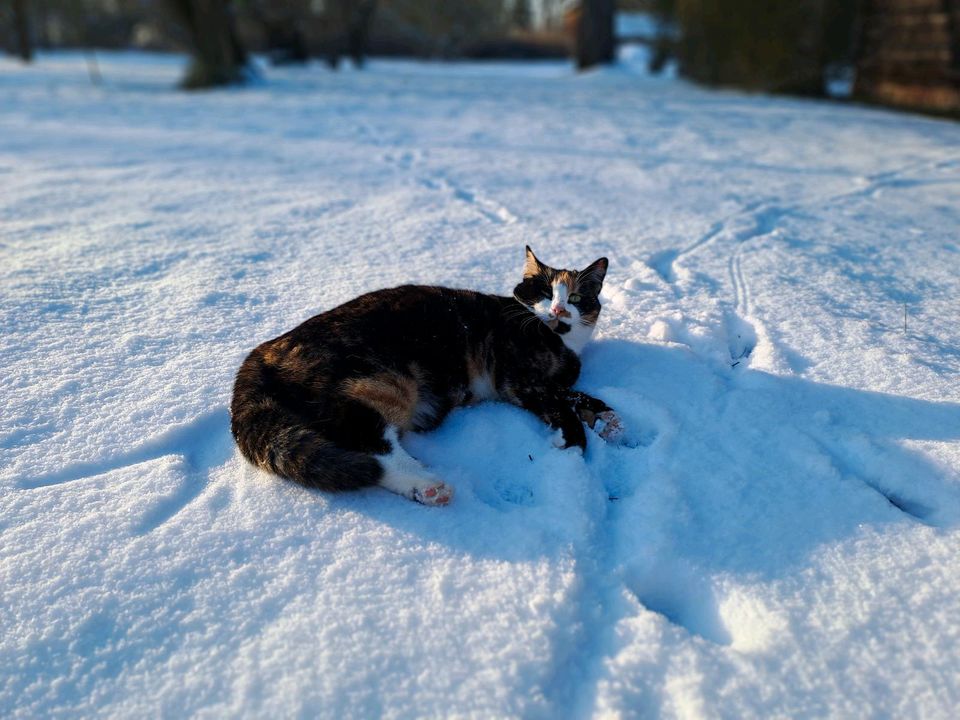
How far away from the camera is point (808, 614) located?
Result: 5.95 feet

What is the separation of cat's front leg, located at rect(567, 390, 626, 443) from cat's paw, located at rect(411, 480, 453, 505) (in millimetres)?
703

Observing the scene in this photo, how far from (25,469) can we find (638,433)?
7.44ft

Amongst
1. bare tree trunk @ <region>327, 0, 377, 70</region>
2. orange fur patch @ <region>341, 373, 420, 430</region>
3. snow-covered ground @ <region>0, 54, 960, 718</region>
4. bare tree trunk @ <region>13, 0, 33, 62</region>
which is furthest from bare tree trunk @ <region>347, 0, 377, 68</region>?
orange fur patch @ <region>341, 373, 420, 430</region>

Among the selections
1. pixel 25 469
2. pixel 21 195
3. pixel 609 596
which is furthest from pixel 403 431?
pixel 21 195

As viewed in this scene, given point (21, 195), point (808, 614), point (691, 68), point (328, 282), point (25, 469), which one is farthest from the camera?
point (691, 68)

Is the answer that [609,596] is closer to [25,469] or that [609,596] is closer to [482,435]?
[482,435]

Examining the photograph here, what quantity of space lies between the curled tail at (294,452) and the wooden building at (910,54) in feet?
33.4

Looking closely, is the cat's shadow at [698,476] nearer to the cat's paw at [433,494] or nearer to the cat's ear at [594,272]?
the cat's paw at [433,494]

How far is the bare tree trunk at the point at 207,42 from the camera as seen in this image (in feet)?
40.1

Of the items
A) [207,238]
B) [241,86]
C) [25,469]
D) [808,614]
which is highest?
[241,86]

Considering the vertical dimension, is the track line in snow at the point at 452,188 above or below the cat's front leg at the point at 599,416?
above

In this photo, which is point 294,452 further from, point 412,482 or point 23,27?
point 23,27

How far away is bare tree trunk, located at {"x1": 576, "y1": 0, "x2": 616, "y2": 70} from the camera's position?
17141 mm

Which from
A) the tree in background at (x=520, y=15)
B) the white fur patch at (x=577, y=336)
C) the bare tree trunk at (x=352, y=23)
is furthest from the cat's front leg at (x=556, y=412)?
the tree in background at (x=520, y=15)
